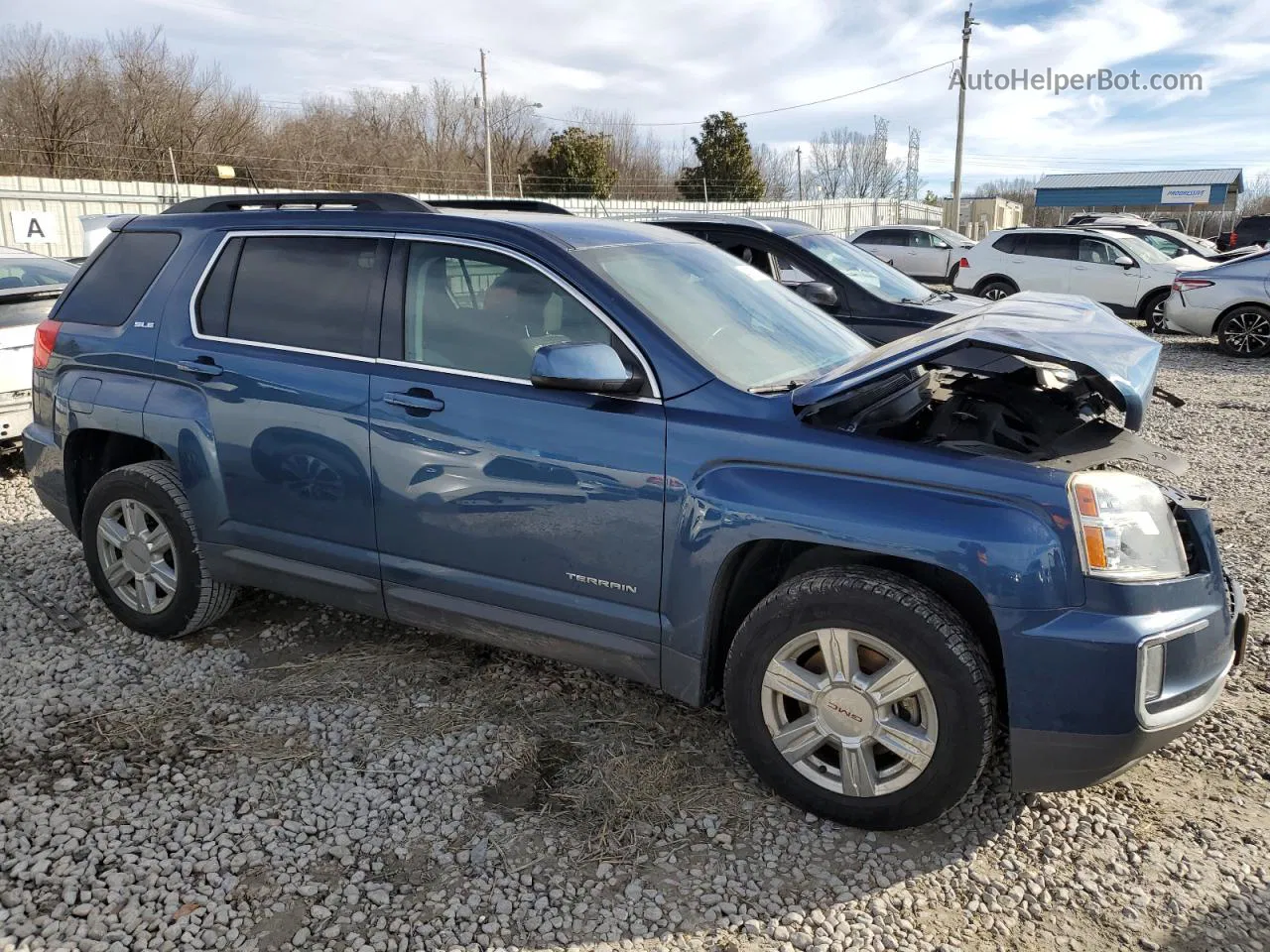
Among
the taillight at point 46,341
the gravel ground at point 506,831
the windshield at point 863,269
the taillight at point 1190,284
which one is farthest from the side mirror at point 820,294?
the taillight at point 1190,284

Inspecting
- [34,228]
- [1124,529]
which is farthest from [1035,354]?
[34,228]

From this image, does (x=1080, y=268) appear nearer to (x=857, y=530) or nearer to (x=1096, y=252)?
(x=1096, y=252)

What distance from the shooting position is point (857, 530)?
2.62m

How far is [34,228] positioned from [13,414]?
13278mm

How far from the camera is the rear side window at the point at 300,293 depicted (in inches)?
137

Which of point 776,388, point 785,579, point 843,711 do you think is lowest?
point 843,711

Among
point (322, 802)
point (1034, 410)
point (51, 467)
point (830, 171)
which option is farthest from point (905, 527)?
point (830, 171)

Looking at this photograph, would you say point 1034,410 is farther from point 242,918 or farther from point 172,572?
point 172,572

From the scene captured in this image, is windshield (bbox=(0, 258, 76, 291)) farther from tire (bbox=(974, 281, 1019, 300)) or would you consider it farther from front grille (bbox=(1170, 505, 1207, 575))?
tire (bbox=(974, 281, 1019, 300))

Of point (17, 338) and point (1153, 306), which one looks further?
point (1153, 306)

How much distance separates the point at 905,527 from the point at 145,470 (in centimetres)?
322

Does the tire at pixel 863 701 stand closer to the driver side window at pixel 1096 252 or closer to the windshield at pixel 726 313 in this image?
the windshield at pixel 726 313

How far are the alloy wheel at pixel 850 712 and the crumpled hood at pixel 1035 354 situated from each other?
2.42 ft

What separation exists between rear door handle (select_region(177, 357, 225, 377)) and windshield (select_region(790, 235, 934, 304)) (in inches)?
201
